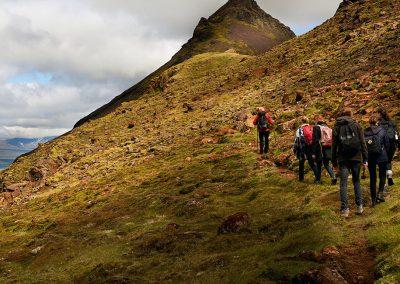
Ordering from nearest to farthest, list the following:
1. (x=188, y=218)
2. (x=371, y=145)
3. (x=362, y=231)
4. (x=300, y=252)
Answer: (x=300, y=252), (x=362, y=231), (x=371, y=145), (x=188, y=218)

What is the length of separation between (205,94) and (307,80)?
2216 centimetres

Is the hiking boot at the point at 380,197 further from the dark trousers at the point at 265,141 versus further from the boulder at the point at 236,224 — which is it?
the dark trousers at the point at 265,141

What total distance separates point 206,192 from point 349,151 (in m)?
11.2

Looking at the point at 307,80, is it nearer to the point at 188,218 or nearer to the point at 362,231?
the point at 188,218

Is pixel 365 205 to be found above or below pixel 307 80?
below

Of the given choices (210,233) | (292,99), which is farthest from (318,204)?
(292,99)

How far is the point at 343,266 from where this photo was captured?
36.9 feet

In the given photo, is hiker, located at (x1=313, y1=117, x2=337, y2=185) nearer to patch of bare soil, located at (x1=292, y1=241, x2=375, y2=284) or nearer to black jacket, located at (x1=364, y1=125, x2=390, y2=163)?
black jacket, located at (x1=364, y1=125, x2=390, y2=163)

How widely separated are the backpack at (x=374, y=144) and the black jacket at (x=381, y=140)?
3.6 inches

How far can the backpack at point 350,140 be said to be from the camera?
14.9 metres

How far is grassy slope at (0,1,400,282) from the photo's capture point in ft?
46.7

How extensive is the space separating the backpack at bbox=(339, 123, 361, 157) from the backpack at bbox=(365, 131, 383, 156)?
116 cm

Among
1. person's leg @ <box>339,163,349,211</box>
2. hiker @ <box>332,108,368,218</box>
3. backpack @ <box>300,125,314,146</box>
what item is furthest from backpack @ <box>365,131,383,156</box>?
backpack @ <box>300,125,314,146</box>

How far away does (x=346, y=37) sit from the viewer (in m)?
61.5
